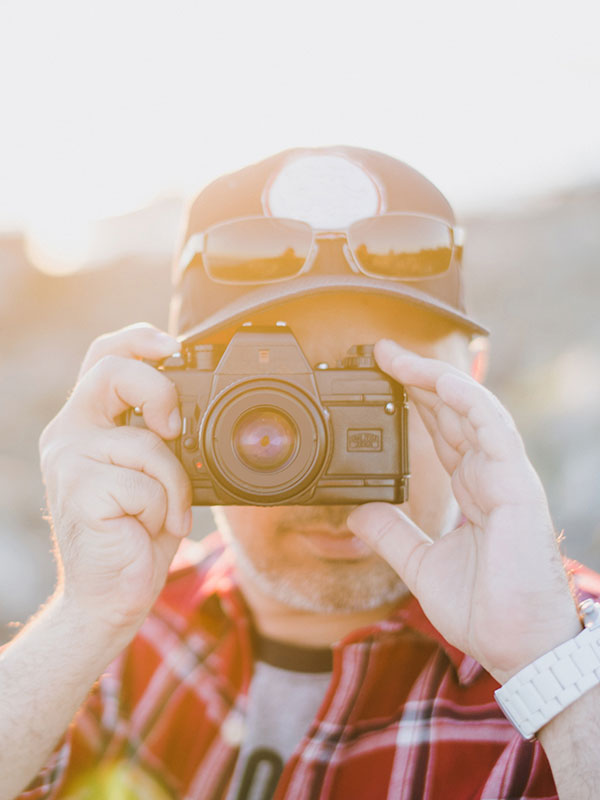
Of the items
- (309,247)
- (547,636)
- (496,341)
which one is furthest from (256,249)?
(496,341)

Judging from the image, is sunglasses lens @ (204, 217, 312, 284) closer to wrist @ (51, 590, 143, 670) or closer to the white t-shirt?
wrist @ (51, 590, 143, 670)

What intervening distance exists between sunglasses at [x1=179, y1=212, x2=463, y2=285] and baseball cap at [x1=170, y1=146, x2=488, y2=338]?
16 mm

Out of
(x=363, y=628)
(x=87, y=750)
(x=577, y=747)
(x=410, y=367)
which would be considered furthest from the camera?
(x=87, y=750)

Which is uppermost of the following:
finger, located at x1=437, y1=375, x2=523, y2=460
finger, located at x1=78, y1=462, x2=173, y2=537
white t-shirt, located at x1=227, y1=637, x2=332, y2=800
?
finger, located at x1=437, y1=375, x2=523, y2=460

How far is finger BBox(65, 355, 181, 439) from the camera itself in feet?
4.15

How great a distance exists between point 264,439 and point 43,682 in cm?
63

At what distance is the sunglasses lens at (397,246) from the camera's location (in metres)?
1.53

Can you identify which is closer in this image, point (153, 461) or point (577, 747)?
point (577, 747)

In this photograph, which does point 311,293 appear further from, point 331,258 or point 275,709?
point 275,709

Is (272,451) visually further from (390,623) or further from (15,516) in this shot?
(15,516)

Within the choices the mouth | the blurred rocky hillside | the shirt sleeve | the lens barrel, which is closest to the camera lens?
the lens barrel

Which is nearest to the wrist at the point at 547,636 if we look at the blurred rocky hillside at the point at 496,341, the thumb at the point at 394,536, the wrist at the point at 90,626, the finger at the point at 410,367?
the thumb at the point at 394,536

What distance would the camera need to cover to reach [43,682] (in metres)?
1.27

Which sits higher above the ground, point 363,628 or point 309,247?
point 309,247
